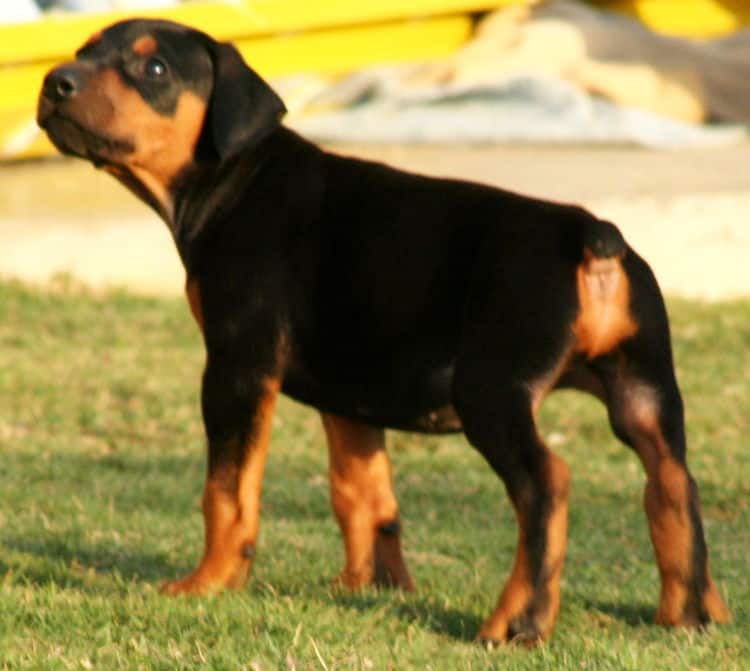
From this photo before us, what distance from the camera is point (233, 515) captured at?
5.87 m

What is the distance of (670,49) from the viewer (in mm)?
14102

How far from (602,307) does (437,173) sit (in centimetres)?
Answer: 764

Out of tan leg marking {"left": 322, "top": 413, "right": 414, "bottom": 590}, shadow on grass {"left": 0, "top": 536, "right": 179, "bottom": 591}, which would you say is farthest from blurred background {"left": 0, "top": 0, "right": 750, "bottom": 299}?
tan leg marking {"left": 322, "top": 413, "right": 414, "bottom": 590}

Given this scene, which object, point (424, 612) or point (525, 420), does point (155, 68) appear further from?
point (424, 612)

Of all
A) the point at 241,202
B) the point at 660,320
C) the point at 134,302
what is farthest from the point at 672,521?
the point at 134,302

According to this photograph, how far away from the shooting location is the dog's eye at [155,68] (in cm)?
584

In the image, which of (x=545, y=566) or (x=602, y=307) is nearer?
(x=545, y=566)

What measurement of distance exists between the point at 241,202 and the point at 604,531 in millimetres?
2670

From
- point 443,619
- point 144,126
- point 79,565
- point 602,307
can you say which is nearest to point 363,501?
point 443,619

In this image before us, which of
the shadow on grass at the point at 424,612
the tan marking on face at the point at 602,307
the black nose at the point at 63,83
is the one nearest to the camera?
the tan marking on face at the point at 602,307

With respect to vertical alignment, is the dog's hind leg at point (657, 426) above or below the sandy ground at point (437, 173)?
above

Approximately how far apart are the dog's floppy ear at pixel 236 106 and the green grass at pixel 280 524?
130 cm

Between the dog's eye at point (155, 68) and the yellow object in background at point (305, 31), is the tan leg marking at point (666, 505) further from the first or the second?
the yellow object in background at point (305, 31)

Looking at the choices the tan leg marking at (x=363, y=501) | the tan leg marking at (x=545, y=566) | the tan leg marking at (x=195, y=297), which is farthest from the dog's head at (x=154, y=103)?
the tan leg marking at (x=545, y=566)
